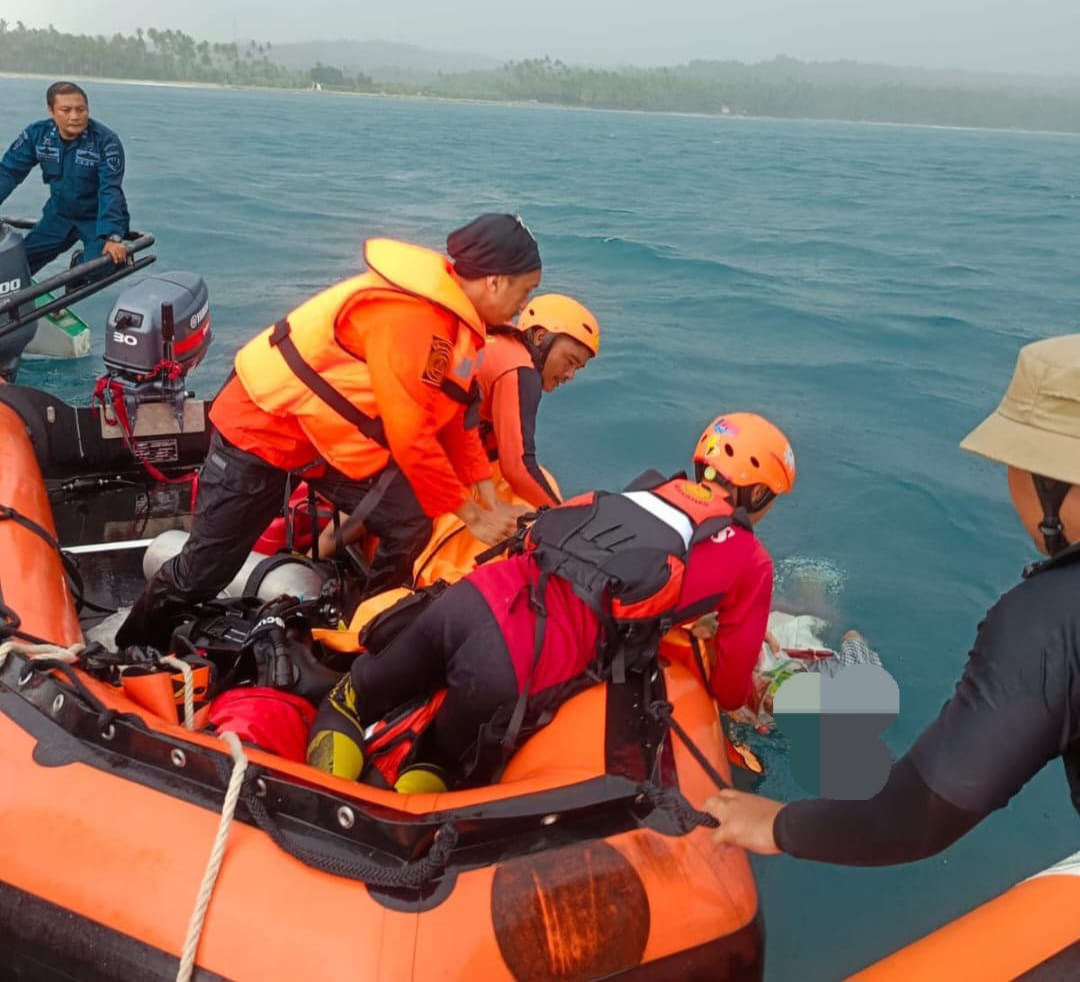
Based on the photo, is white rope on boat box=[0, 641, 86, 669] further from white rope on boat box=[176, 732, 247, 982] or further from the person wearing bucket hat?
the person wearing bucket hat

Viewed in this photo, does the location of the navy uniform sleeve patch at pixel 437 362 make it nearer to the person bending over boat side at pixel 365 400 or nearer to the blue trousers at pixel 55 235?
the person bending over boat side at pixel 365 400

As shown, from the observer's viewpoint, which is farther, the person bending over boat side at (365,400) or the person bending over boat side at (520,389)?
the person bending over boat side at (520,389)

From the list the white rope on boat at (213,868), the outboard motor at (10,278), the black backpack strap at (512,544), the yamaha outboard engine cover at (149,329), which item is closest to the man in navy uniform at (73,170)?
the outboard motor at (10,278)

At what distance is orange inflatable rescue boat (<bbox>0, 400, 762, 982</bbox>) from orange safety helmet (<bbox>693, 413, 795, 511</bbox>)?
87 centimetres

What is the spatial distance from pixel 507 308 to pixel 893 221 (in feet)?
49.2

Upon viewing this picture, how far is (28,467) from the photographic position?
309 cm

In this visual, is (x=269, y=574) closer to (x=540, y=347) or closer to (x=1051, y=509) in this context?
(x=540, y=347)

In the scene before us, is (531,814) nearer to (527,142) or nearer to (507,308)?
(507,308)

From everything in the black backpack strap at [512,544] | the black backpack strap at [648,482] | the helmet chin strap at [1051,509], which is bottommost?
the black backpack strap at [512,544]

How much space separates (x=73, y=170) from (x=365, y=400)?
12.7 feet

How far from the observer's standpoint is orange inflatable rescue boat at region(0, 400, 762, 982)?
1.64 meters

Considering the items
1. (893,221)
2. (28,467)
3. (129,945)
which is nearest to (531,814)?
(129,945)

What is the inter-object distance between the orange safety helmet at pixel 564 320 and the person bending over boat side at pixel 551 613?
112cm

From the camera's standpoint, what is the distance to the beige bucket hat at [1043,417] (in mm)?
1268
